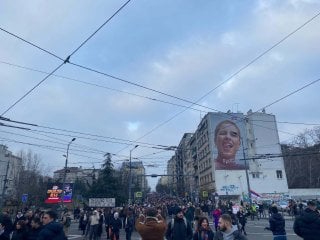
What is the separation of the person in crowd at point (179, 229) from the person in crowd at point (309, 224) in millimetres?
2536

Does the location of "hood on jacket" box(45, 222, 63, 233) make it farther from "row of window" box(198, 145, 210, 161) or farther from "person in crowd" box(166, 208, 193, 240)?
"row of window" box(198, 145, 210, 161)

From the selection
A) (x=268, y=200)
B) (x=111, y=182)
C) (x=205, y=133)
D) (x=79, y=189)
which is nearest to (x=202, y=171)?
(x=205, y=133)

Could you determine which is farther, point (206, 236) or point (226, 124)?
point (226, 124)

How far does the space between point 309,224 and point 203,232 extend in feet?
7.76

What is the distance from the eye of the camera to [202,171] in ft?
243

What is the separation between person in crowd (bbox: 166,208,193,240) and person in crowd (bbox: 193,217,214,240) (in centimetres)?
27

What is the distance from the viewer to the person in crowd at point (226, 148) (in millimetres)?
61469

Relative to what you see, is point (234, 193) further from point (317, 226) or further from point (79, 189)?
point (317, 226)

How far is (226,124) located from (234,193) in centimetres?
1253

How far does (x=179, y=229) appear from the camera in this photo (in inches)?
328

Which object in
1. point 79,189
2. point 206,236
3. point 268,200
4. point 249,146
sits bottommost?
point 206,236

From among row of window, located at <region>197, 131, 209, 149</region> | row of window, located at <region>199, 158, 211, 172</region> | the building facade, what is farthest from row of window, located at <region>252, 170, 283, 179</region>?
row of window, located at <region>197, 131, 209, 149</region>

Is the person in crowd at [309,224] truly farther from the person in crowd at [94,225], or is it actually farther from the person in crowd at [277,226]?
the person in crowd at [94,225]

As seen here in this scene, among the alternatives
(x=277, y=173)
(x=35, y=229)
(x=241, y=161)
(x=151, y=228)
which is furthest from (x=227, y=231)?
(x=277, y=173)
